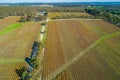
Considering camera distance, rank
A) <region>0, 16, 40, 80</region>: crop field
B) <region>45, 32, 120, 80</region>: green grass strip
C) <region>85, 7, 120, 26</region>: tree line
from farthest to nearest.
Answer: <region>85, 7, 120, 26</region>: tree line → <region>0, 16, 40, 80</region>: crop field → <region>45, 32, 120, 80</region>: green grass strip

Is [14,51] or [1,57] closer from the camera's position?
[1,57]

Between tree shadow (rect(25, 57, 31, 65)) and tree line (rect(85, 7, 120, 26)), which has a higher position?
tree shadow (rect(25, 57, 31, 65))

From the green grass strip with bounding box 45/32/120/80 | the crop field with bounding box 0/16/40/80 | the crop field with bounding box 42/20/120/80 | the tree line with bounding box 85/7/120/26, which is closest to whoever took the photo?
the green grass strip with bounding box 45/32/120/80

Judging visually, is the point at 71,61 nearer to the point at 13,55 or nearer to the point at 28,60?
the point at 28,60

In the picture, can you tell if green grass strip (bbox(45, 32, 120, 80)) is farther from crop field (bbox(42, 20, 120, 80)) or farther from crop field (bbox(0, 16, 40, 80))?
crop field (bbox(0, 16, 40, 80))

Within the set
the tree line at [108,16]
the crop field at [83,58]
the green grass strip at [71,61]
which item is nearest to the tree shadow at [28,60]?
the crop field at [83,58]

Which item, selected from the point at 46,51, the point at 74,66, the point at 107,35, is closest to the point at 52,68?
the point at 74,66

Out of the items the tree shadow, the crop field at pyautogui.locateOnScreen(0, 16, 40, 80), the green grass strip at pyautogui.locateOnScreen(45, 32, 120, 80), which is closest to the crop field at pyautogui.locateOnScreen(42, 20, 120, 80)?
the green grass strip at pyautogui.locateOnScreen(45, 32, 120, 80)

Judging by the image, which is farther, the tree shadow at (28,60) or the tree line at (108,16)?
the tree line at (108,16)

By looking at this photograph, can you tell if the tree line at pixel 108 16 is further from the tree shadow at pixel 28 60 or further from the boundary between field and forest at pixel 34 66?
the tree shadow at pixel 28 60

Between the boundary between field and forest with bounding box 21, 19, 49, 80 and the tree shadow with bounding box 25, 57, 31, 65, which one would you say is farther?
the tree shadow with bounding box 25, 57, 31, 65

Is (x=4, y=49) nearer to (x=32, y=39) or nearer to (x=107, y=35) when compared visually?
(x=32, y=39)
